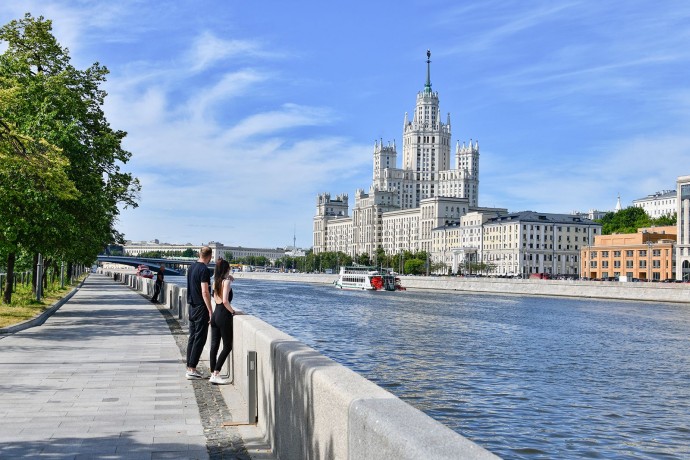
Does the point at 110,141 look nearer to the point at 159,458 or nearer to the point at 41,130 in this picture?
the point at 41,130

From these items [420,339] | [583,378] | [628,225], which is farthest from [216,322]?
[628,225]

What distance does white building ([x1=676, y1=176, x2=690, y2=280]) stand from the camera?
367 feet

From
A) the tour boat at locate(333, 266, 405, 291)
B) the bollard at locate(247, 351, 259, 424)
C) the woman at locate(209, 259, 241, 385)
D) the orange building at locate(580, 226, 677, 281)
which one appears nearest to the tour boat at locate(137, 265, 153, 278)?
the tour boat at locate(333, 266, 405, 291)

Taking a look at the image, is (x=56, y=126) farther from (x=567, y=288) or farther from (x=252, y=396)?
(x=567, y=288)

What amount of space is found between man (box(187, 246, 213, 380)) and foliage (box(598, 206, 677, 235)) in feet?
509

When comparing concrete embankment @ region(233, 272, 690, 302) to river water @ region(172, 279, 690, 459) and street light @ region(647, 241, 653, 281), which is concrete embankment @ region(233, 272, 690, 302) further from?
river water @ region(172, 279, 690, 459)

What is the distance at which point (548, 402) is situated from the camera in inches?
666

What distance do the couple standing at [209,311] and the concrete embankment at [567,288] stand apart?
68.3 metres

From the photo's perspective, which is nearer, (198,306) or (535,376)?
(198,306)

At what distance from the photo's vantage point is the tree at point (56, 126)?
2538 centimetres

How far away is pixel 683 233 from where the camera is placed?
374 feet

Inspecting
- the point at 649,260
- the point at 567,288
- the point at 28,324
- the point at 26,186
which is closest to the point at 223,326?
the point at 28,324

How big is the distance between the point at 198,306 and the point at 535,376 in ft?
40.6

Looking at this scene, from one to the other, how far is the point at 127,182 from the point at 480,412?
82.3 feet
